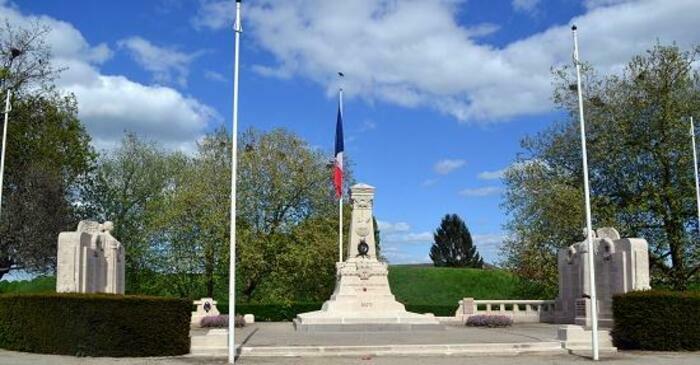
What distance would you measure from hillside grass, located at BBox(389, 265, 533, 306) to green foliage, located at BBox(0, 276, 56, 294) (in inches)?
999

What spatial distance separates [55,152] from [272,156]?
41.4 feet

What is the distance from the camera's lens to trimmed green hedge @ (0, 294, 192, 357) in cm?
1788

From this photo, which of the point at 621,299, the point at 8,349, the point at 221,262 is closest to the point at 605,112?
the point at 621,299

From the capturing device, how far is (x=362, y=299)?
102 feet

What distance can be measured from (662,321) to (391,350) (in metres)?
7.62

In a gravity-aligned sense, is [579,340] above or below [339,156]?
below

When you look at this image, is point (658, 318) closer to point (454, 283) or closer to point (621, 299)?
point (621, 299)

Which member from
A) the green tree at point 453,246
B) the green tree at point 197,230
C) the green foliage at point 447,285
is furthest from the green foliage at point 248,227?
the green tree at point 453,246

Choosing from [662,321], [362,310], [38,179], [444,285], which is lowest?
[362,310]

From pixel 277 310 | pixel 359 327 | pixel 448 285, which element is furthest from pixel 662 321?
pixel 448 285

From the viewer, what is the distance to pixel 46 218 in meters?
36.9

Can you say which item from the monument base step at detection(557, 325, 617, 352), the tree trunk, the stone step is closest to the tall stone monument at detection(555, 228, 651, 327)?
the monument base step at detection(557, 325, 617, 352)

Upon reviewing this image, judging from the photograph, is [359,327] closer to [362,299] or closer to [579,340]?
[362,299]

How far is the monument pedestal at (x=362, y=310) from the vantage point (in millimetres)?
28953
